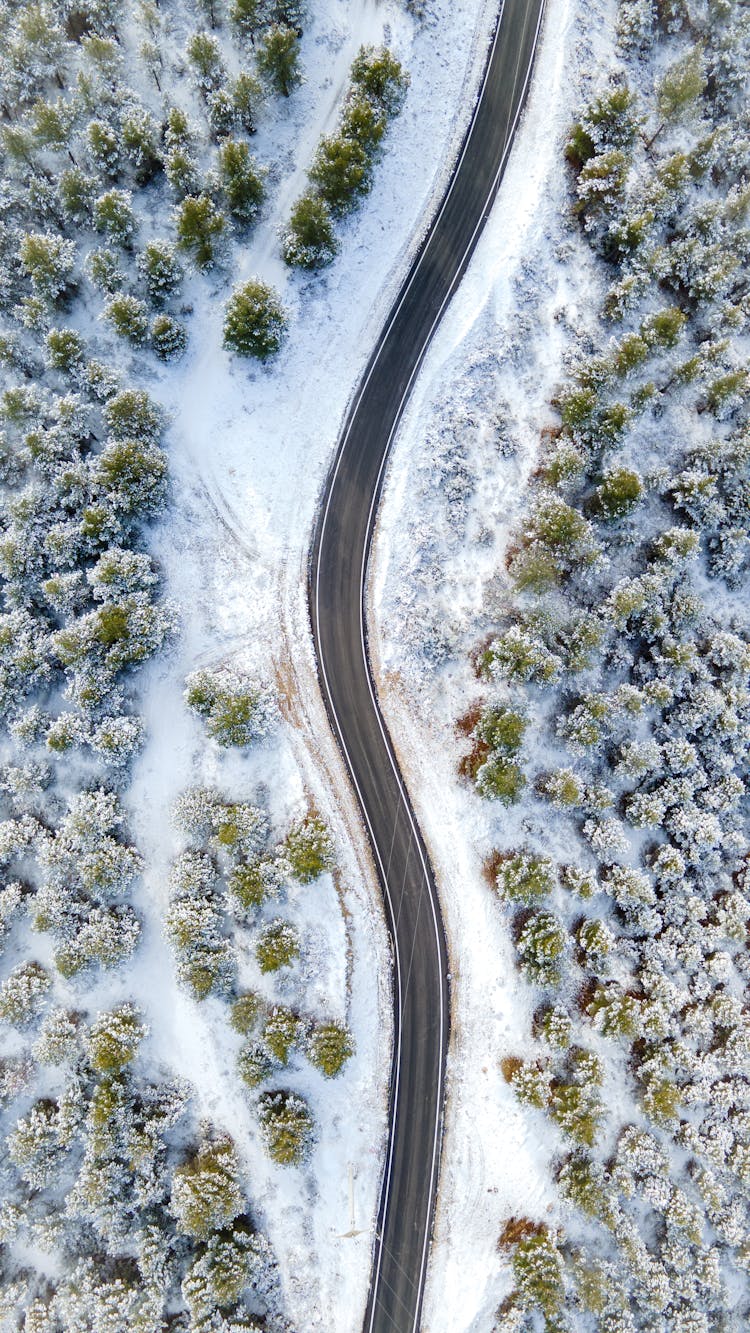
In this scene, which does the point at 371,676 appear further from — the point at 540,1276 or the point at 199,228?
the point at 540,1276

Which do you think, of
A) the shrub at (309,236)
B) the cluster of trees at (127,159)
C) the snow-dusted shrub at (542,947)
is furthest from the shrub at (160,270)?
the snow-dusted shrub at (542,947)

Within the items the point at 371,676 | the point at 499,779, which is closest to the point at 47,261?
the point at 371,676

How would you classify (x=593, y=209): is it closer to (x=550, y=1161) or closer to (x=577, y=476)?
(x=577, y=476)

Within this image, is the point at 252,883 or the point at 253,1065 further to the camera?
the point at 252,883

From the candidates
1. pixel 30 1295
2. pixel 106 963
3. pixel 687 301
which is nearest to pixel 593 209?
pixel 687 301

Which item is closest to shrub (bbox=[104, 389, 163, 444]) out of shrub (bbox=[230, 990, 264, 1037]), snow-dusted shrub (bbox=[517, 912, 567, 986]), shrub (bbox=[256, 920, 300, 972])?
shrub (bbox=[256, 920, 300, 972])

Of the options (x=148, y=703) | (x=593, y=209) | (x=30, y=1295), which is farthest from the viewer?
(x=593, y=209)
